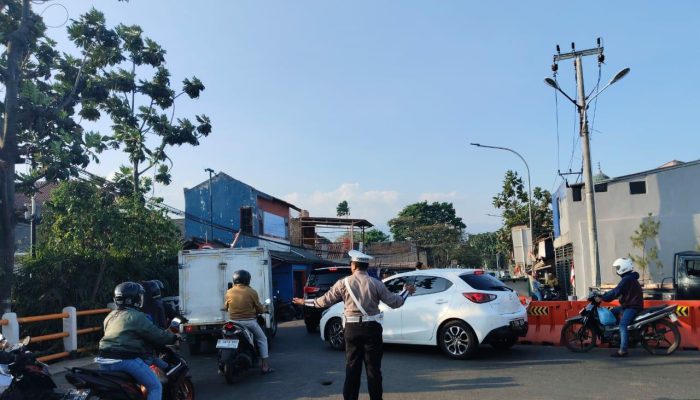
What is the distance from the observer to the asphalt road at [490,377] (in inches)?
276

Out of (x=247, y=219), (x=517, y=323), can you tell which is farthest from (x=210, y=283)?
(x=247, y=219)

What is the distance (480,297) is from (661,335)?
124 inches

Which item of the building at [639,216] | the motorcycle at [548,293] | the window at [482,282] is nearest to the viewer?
the window at [482,282]

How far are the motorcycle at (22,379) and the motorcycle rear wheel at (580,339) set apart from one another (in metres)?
8.12

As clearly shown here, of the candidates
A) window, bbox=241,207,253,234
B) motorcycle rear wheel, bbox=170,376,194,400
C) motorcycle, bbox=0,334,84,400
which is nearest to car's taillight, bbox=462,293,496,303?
motorcycle rear wheel, bbox=170,376,194,400

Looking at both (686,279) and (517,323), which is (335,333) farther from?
(686,279)

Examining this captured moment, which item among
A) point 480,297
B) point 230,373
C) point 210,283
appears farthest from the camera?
point 210,283

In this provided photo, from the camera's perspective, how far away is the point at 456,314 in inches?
365

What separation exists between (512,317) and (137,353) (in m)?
6.22

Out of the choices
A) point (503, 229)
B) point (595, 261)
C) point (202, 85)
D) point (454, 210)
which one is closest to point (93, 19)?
point (202, 85)

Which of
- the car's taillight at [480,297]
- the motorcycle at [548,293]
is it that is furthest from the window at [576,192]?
the car's taillight at [480,297]

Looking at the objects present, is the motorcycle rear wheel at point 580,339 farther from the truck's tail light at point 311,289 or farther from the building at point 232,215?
the building at point 232,215

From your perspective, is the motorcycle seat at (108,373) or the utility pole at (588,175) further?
the utility pole at (588,175)

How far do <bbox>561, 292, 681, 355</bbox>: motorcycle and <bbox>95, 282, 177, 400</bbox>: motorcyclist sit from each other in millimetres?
7400
